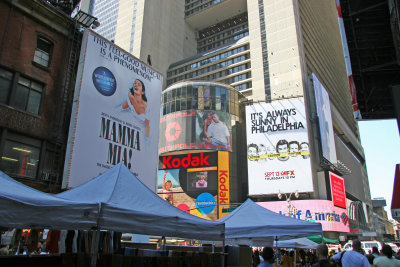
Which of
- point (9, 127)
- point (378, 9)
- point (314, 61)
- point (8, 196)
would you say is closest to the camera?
point (8, 196)

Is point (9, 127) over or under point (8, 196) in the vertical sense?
over

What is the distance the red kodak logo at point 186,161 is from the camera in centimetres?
5806

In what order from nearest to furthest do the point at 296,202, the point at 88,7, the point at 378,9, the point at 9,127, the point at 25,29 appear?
the point at 378,9
the point at 9,127
the point at 25,29
the point at 296,202
the point at 88,7

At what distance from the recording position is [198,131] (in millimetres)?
58125

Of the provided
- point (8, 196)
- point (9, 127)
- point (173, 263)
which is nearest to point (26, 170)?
point (9, 127)

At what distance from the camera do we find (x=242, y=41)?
8300cm

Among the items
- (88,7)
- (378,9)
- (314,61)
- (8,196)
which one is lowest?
(8,196)

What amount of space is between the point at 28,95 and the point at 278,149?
45.4 metres

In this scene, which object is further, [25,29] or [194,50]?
[194,50]

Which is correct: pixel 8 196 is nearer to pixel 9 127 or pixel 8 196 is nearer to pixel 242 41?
pixel 9 127

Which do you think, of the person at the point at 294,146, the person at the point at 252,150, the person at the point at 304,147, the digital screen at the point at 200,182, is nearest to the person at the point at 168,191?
the digital screen at the point at 200,182

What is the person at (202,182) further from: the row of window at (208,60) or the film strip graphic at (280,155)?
the row of window at (208,60)

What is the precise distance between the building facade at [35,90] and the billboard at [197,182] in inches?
1542

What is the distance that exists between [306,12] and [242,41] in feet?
58.3
